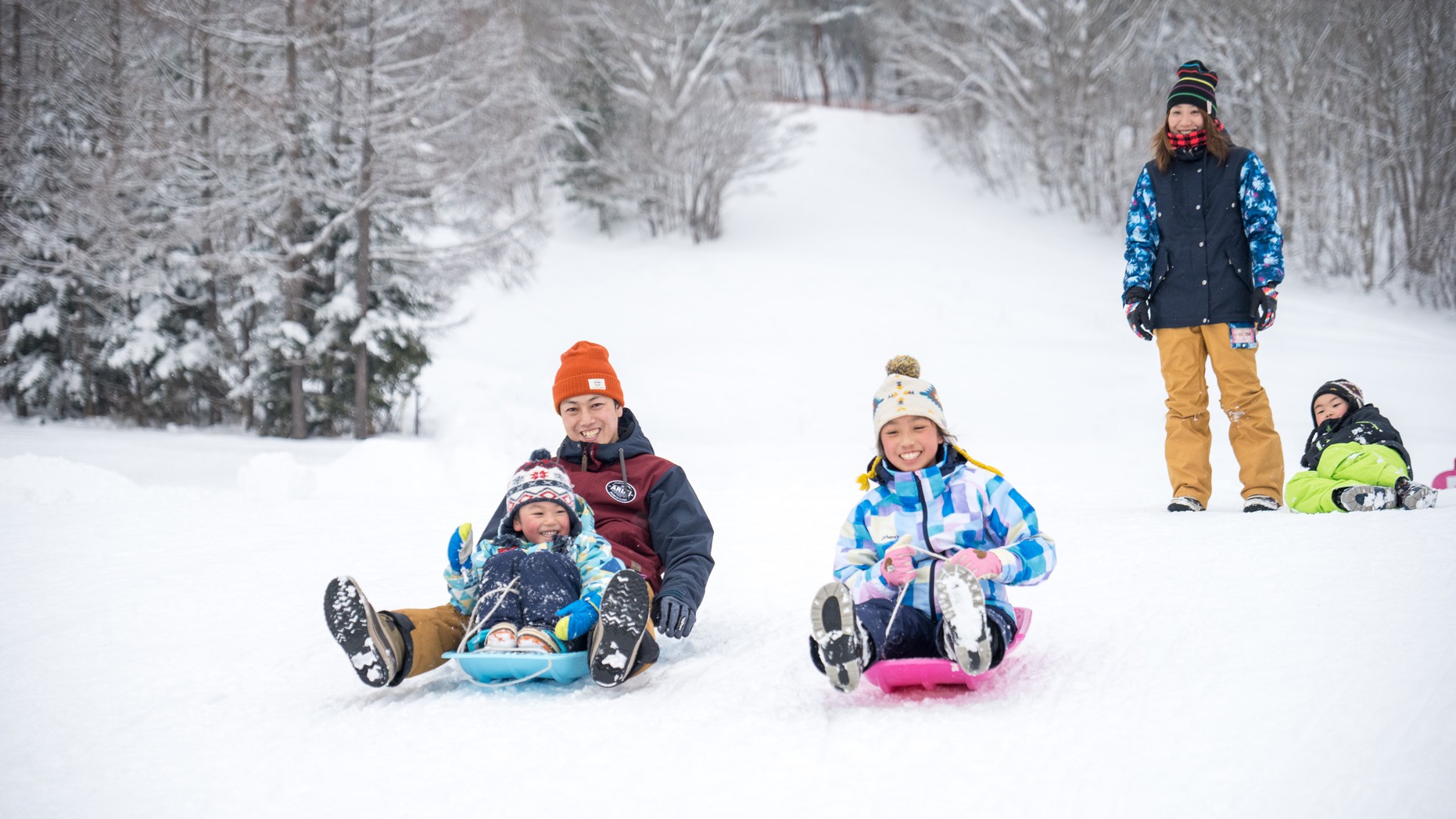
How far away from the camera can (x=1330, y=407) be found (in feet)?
15.8

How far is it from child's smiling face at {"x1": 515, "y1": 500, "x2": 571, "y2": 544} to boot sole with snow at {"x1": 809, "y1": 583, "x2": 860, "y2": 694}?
112cm

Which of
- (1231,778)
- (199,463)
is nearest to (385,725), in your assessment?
(1231,778)

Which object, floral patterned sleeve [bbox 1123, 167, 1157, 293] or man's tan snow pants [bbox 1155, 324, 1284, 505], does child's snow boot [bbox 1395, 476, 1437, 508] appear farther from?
floral patterned sleeve [bbox 1123, 167, 1157, 293]

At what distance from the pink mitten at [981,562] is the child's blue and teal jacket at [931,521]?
13 cm

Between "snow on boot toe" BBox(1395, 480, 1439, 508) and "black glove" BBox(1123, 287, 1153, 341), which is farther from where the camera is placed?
"black glove" BBox(1123, 287, 1153, 341)

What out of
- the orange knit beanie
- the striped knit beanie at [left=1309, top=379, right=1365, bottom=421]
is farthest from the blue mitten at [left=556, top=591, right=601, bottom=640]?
the striped knit beanie at [left=1309, top=379, right=1365, bottom=421]

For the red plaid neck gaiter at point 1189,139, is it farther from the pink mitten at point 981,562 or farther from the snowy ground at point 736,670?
the pink mitten at point 981,562

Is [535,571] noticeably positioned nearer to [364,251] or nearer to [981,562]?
[981,562]

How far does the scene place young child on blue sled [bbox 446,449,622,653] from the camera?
2797 mm

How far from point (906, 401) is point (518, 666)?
1.28 meters

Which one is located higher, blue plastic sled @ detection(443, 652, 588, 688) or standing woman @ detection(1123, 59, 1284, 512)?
standing woman @ detection(1123, 59, 1284, 512)

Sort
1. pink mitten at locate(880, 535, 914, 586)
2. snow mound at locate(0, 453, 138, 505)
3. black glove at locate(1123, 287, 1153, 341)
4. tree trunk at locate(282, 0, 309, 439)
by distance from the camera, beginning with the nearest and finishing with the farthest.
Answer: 1. pink mitten at locate(880, 535, 914, 586)
2. black glove at locate(1123, 287, 1153, 341)
3. snow mound at locate(0, 453, 138, 505)
4. tree trunk at locate(282, 0, 309, 439)

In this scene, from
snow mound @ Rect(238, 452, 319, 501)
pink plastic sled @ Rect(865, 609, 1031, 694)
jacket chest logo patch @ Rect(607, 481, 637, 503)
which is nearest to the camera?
pink plastic sled @ Rect(865, 609, 1031, 694)

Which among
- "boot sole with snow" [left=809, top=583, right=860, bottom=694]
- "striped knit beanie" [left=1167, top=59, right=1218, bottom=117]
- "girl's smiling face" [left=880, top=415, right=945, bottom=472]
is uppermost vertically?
"striped knit beanie" [left=1167, top=59, right=1218, bottom=117]
